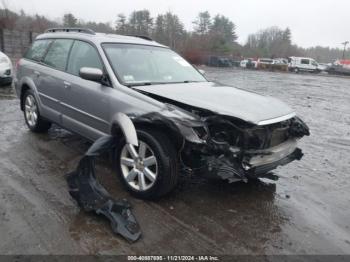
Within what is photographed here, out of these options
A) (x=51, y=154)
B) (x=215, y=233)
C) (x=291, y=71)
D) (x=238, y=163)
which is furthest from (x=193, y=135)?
(x=291, y=71)

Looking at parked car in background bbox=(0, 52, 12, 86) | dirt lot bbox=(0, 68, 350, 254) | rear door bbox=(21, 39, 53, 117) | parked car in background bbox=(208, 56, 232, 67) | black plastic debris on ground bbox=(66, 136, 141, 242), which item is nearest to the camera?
dirt lot bbox=(0, 68, 350, 254)

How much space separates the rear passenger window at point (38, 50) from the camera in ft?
18.0

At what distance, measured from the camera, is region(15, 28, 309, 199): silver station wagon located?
10.8ft

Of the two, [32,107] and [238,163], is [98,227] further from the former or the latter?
[32,107]

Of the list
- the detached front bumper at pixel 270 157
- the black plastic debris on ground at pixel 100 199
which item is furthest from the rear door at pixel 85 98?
the detached front bumper at pixel 270 157

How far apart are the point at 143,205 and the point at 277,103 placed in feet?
6.75

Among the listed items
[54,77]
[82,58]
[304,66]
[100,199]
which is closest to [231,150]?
[100,199]

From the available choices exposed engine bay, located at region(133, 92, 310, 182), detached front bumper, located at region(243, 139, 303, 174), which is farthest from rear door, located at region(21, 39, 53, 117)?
detached front bumper, located at region(243, 139, 303, 174)

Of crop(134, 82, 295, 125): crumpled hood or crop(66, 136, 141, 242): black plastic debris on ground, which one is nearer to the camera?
crop(66, 136, 141, 242): black plastic debris on ground

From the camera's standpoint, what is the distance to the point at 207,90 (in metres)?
4.12

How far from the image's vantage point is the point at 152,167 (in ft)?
11.7

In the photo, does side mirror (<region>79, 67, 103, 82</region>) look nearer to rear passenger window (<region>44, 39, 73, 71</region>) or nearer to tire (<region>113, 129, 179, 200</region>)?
tire (<region>113, 129, 179, 200</region>)

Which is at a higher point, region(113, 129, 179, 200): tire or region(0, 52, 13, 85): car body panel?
region(0, 52, 13, 85): car body panel

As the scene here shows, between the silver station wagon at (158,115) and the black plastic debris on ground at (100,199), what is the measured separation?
34 centimetres
